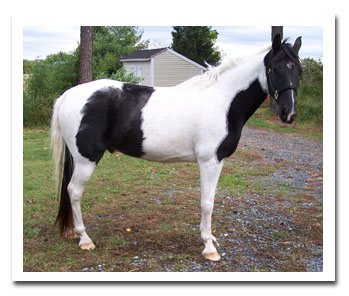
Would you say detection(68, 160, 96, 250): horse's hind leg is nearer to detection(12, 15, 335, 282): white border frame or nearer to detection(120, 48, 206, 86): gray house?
detection(12, 15, 335, 282): white border frame

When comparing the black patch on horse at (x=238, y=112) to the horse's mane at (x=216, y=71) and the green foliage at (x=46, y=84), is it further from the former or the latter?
the green foliage at (x=46, y=84)

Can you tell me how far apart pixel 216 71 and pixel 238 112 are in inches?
21.6

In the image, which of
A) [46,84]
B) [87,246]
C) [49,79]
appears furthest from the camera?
[49,79]

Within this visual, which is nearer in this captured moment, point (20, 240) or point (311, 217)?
point (20, 240)

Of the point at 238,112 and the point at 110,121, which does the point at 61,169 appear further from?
the point at 238,112

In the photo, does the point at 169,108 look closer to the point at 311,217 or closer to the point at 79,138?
the point at 79,138

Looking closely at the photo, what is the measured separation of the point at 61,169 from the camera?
4.01 meters

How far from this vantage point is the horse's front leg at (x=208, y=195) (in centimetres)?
363

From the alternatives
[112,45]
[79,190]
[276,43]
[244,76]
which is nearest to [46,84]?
[112,45]

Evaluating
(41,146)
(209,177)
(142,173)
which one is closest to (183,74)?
(41,146)

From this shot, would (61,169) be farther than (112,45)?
No

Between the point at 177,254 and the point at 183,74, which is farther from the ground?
the point at 183,74

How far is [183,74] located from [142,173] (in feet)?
32.7

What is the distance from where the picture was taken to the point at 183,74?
16.3 metres
